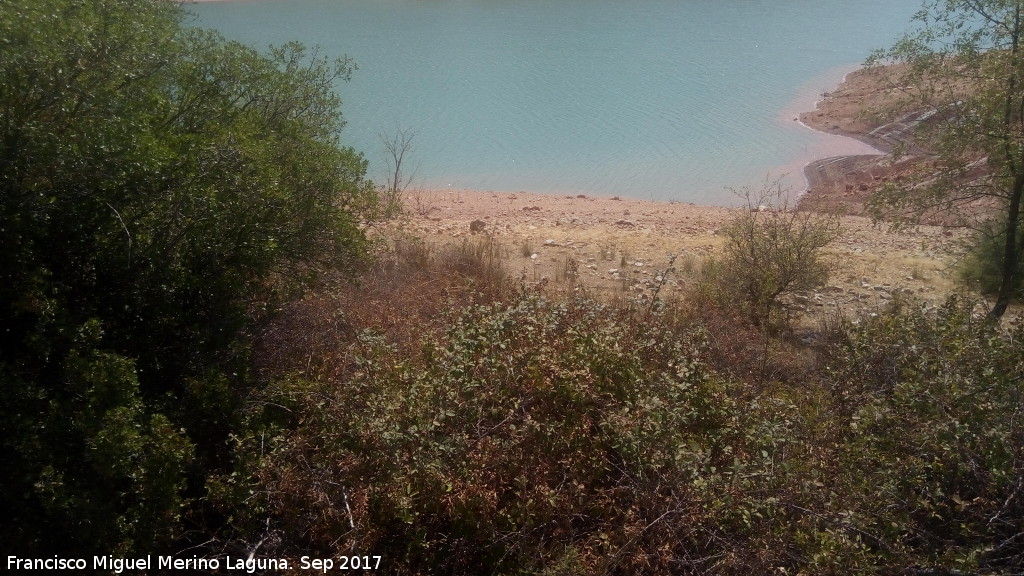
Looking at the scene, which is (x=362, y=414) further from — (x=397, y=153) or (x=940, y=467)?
(x=397, y=153)

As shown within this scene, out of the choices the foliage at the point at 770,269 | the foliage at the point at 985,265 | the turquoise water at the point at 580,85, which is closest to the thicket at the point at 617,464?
the foliage at the point at 770,269

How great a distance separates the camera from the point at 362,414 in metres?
4.09

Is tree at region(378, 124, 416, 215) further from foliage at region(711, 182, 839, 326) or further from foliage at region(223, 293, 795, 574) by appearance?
foliage at region(223, 293, 795, 574)

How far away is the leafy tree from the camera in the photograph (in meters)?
3.39

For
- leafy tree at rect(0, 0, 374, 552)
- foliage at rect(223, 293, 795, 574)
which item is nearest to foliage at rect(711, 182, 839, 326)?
foliage at rect(223, 293, 795, 574)

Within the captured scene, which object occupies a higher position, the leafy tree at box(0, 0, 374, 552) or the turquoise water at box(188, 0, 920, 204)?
the turquoise water at box(188, 0, 920, 204)

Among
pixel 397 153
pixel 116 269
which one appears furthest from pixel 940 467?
pixel 397 153

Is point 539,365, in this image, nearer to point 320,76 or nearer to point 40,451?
point 40,451

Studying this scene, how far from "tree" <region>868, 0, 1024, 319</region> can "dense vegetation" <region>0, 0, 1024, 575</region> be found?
2954 millimetres

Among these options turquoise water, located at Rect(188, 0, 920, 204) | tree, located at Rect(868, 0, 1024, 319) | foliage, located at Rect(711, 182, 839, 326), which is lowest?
foliage, located at Rect(711, 182, 839, 326)

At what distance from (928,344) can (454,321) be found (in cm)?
324

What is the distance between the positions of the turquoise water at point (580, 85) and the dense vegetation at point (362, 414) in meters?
9.16

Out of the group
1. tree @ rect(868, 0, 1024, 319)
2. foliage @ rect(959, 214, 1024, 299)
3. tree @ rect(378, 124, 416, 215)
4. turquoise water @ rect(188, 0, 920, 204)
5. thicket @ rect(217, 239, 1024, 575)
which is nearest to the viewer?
thicket @ rect(217, 239, 1024, 575)

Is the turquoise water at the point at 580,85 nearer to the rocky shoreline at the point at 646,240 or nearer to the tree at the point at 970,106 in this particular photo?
the rocky shoreline at the point at 646,240
